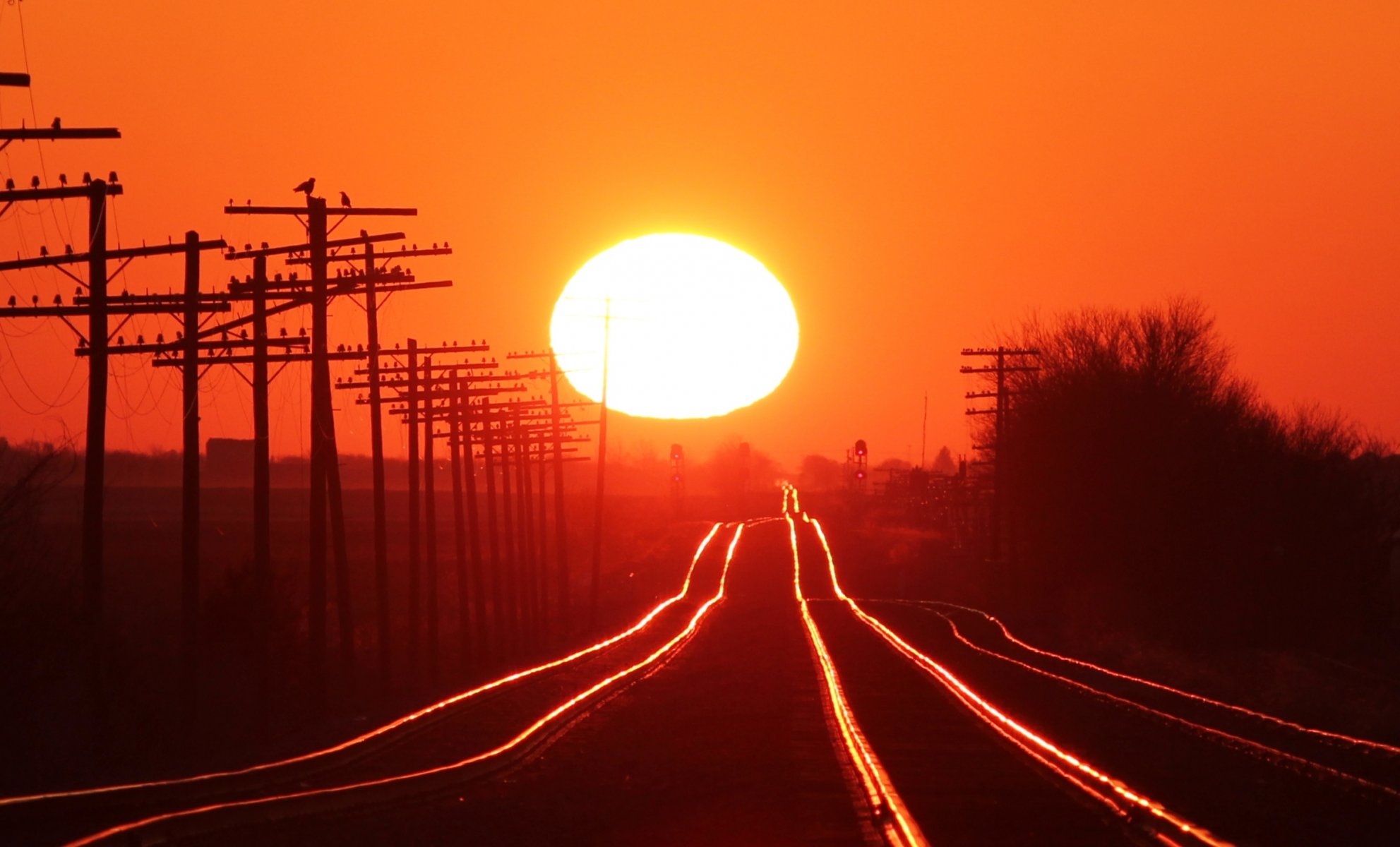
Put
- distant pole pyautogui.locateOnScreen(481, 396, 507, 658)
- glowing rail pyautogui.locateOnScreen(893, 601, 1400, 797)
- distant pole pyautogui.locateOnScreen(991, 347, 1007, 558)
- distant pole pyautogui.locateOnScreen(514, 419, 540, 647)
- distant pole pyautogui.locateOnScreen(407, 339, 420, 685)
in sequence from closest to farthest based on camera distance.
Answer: glowing rail pyautogui.locateOnScreen(893, 601, 1400, 797)
distant pole pyautogui.locateOnScreen(407, 339, 420, 685)
distant pole pyautogui.locateOnScreen(481, 396, 507, 658)
distant pole pyautogui.locateOnScreen(514, 419, 540, 647)
distant pole pyautogui.locateOnScreen(991, 347, 1007, 558)

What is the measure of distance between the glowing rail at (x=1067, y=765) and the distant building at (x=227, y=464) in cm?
9414

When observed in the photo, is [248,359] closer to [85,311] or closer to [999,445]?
[85,311]

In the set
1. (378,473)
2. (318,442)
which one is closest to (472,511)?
(378,473)

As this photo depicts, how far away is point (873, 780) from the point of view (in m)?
16.5

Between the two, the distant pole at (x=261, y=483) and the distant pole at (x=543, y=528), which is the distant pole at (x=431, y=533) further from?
the distant pole at (x=543, y=528)

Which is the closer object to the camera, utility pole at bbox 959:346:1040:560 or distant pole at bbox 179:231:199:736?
distant pole at bbox 179:231:199:736

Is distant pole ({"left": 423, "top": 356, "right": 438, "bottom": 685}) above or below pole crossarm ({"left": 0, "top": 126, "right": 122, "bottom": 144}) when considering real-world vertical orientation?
below

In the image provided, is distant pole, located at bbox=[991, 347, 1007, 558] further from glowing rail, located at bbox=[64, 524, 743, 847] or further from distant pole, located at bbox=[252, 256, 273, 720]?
distant pole, located at bbox=[252, 256, 273, 720]

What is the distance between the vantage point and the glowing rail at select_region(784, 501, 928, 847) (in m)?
13.1

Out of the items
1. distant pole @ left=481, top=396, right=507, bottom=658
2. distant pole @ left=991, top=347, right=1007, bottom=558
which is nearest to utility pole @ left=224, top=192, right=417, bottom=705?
distant pole @ left=481, top=396, right=507, bottom=658

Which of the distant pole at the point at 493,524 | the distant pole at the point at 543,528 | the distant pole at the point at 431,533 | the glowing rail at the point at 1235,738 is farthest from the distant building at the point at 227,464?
the glowing rail at the point at 1235,738

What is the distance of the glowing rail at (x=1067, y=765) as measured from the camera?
42.8 feet

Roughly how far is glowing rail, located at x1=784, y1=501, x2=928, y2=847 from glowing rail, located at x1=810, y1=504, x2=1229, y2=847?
1.82 metres

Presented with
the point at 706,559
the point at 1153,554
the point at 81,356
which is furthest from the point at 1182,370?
the point at 81,356
